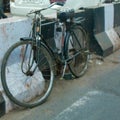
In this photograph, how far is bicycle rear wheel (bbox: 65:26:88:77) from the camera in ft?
19.2

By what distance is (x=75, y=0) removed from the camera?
320 inches

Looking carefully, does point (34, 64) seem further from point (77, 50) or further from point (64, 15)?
point (77, 50)

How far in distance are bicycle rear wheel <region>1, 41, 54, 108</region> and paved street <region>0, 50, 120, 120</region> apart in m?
0.18

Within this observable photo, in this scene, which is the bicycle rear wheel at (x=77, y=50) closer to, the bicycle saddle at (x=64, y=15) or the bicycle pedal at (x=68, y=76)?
the bicycle pedal at (x=68, y=76)

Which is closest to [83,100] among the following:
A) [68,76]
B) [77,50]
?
[68,76]

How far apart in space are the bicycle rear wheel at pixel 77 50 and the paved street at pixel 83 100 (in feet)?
0.57

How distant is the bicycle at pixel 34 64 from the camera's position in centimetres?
462

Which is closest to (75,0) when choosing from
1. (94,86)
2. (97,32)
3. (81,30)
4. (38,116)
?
(97,32)

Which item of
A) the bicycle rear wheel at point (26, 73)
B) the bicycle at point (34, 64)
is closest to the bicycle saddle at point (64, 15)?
the bicycle at point (34, 64)

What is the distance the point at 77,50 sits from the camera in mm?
6148

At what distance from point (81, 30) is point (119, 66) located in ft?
3.84

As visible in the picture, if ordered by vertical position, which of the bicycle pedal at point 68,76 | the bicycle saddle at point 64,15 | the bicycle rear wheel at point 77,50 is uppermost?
the bicycle saddle at point 64,15

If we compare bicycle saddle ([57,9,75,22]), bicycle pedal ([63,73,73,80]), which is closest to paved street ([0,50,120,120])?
bicycle pedal ([63,73,73,80])

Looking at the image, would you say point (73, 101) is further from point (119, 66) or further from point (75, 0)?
point (75, 0)
